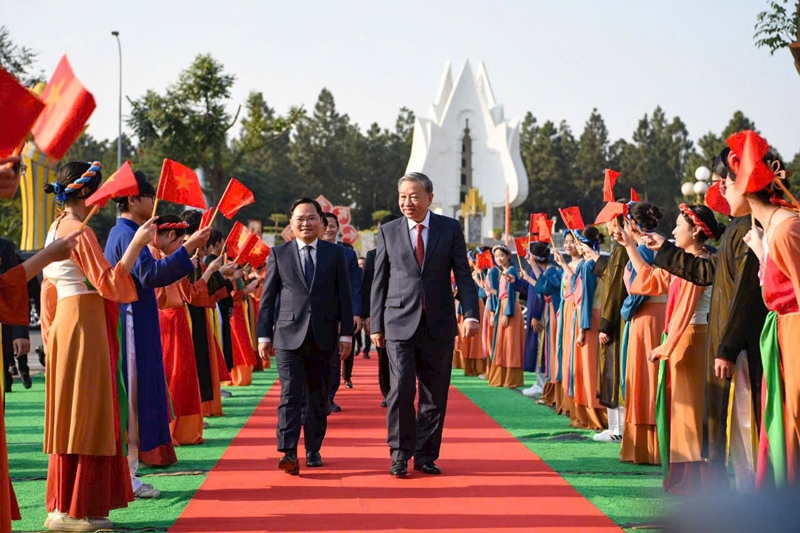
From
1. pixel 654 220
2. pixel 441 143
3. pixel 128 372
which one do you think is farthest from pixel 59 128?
pixel 441 143

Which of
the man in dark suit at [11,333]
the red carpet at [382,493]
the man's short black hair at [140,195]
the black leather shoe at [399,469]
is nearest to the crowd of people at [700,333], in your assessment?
the red carpet at [382,493]

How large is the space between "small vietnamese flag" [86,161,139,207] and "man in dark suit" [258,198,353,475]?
6.73 ft

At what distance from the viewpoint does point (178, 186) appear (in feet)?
20.7

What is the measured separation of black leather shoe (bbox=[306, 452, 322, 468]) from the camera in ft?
24.0

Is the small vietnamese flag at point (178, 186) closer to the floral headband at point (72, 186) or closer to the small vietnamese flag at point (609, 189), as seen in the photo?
the floral headband at point (72, 186)

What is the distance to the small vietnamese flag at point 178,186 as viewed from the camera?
6285 millimetres

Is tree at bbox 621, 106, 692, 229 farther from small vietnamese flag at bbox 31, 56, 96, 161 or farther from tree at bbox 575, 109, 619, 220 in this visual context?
small vietnamese flag at bbox 31, 56, 96, 161

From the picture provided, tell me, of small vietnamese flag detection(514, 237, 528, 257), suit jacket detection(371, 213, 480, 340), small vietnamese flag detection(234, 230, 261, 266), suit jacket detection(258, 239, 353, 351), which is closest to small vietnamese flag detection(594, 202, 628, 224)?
suit jacket detection(371, 213, 480, 340)

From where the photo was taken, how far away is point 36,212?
23250mm

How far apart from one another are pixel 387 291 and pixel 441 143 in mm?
58624

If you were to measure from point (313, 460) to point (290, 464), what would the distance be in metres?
0.45

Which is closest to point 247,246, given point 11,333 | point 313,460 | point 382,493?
point 11,333

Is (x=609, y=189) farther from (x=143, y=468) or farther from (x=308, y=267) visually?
(x=143, y=468)

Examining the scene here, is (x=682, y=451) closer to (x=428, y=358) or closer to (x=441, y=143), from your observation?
(x=428, y=358)
